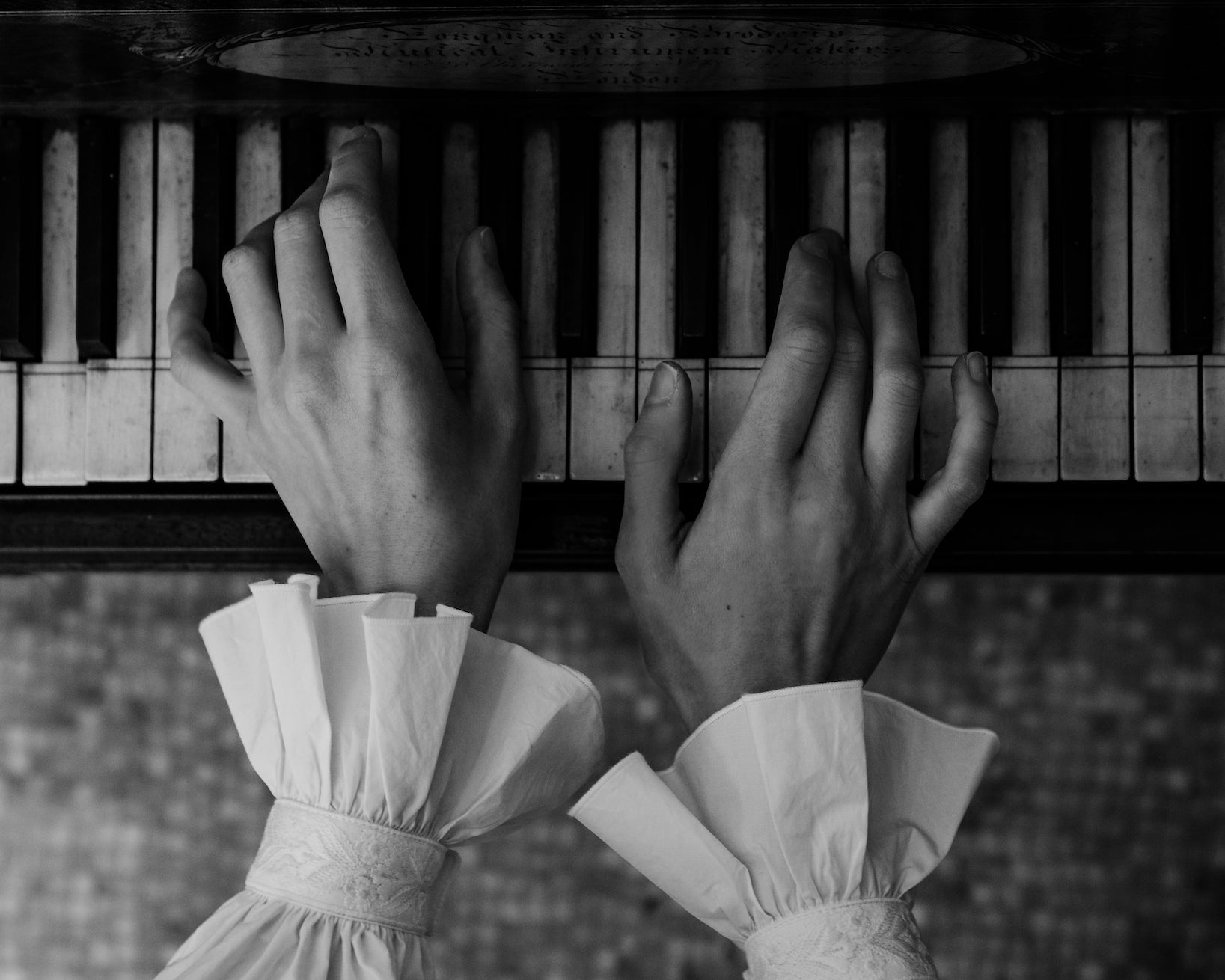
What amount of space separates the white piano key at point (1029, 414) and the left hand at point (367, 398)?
1.03 ft

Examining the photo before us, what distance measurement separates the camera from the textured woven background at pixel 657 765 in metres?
1.06

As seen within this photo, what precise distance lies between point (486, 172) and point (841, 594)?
0.36 meters

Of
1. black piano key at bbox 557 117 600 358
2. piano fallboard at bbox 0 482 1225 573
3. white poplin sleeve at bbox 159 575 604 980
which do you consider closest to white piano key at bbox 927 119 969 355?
piano fallboard at bbox 0 482 1225 573

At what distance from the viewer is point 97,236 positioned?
2.63 feet

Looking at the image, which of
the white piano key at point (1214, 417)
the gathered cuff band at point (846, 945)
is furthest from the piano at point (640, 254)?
the gathered cuff band at point (846, 945)

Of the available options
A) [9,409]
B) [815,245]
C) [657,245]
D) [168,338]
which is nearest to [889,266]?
[815,245]

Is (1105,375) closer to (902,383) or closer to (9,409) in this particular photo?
(902,383)

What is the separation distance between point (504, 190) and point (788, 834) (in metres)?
0.44

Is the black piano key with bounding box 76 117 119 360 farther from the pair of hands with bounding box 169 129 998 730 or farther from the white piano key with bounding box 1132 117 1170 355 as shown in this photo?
the white piano key with bounding box 1132 117 1170 355

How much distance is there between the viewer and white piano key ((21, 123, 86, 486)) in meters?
0.81

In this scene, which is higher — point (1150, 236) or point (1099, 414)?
point (1150, 236)

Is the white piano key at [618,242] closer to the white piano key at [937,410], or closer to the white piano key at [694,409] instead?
the white piano key at [694,409]

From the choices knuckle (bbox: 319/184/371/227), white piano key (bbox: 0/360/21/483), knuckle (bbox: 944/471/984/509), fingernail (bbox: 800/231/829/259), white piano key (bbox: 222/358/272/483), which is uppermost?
knuckle (bbox: 319/184/371/227)

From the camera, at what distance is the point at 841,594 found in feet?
2.49
